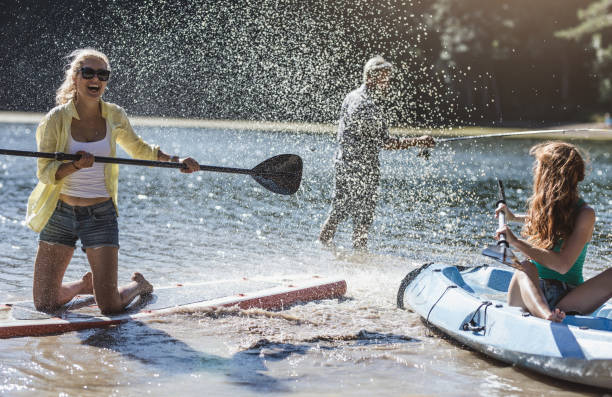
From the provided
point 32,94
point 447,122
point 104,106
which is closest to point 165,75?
point 32,94

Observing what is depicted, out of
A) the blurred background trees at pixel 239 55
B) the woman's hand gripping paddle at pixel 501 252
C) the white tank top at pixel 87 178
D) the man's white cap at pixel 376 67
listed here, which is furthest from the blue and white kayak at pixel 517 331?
the blurred background trees at pixel 239 55

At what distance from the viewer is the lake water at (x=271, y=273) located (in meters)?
4.60

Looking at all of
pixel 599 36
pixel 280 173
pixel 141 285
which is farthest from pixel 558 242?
pixel 599 36

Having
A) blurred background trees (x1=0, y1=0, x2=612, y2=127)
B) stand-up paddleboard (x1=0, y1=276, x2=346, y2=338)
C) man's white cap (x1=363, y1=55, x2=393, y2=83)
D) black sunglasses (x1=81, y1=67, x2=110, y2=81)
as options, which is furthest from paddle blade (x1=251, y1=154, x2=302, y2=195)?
blurred background trees (x1=0, y1=0, x2=612, y2=127)

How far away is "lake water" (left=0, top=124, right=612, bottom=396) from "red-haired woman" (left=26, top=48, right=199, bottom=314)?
19.0 inches

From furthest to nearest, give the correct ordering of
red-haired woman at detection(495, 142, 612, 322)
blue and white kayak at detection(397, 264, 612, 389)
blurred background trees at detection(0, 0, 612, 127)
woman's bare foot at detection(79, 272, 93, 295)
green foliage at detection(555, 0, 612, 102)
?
green foliage at detection(555, 0, 612, 102) < blurred background trees at detection(0, 0, 612, 127) < woman's bare foot at detection(79, 272, 93, 295) < red-haired woman at detection(495, 142, 612, 322) < blue and white kayak at detection(397, 264, 612, 389)

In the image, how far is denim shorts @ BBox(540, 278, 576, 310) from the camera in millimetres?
5012

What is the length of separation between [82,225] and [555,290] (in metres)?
3.08

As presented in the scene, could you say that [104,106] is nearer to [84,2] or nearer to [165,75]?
[84,2]

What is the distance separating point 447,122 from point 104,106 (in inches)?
1546

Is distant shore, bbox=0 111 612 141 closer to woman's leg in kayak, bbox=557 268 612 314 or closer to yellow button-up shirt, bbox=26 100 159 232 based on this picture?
yellow button-up shirt, bbox=26 100 159 232

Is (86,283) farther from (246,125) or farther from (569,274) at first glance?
(246,125)

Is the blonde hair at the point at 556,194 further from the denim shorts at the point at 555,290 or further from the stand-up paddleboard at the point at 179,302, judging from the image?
the stand-up paddleboard at the point at 179,302

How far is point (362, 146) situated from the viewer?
837 cm
